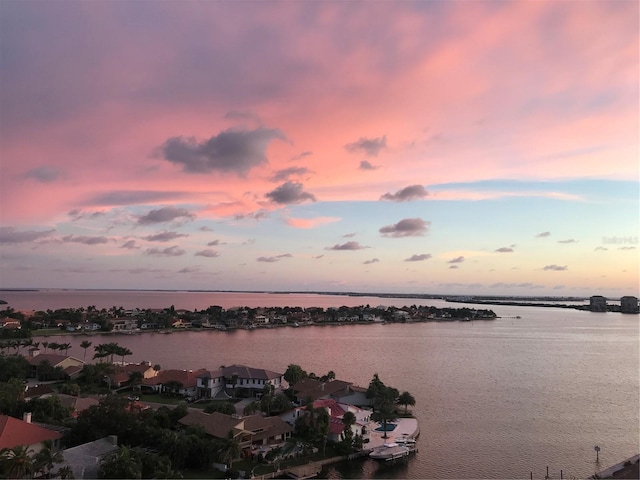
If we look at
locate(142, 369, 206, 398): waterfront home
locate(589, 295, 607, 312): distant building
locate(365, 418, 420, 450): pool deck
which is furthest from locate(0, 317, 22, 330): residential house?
locate(589, 295, 607, 312): distant building

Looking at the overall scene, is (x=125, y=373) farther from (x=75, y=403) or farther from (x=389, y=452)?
(x=389, y=452)

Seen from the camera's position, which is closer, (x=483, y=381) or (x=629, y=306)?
(x=483, y=381)

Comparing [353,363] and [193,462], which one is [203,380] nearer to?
[193,462]

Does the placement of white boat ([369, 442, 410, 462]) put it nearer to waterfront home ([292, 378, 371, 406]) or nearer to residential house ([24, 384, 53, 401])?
waterfront home ([292, 378, 371, 406])

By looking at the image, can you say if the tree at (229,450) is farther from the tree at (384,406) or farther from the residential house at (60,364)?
the residential house at (60,364)

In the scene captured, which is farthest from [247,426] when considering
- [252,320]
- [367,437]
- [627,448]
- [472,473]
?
[252,320]

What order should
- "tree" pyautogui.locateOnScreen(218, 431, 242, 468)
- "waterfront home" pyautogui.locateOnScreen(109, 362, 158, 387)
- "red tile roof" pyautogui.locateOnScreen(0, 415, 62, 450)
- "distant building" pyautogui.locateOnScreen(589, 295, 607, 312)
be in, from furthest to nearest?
"distant building" pyautogui.locateOnScreen(589, 295, 607, 312) → "waterfront home" pyautogui.locateOnScreen(109, 362, 158, 387) → "tree" pyautogui.locateOnScreen(218, 431, 242, 468) → "red tile roof" pyautogui.locateOnScreen(0, 415, 62, 450)

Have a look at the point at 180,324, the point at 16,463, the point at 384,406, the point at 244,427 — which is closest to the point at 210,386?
the point at 244,427

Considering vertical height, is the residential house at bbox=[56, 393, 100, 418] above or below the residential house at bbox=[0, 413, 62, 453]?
below
